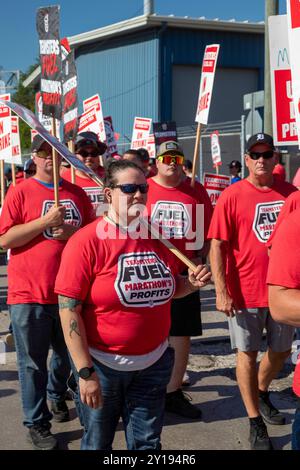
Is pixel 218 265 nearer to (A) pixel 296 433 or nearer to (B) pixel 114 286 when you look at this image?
(B) pixel 114 286

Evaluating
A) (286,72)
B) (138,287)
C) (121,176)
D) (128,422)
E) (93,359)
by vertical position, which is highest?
(286,72)

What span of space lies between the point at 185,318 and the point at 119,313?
2158 mm

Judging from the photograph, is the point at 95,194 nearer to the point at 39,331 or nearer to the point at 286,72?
the point at 39,331

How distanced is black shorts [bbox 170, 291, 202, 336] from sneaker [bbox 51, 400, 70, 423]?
1.00 metres

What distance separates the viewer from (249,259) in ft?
15.1

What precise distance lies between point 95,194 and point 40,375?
217cm

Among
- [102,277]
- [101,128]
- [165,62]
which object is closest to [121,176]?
[102,277]

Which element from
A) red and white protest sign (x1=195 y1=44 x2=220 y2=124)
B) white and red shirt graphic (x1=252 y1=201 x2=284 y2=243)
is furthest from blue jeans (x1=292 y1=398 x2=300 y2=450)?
red and white protest sign (x1=195 y1=44 x2=220 y2=124)

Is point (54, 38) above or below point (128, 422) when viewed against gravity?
above

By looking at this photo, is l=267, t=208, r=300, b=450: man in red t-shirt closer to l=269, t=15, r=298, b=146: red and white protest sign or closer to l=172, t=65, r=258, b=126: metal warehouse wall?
l=269, t=15, r=298, b=146: red and white protest sign

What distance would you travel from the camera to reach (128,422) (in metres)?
3.31

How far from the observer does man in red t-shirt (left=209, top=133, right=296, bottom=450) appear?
4551 millimetres

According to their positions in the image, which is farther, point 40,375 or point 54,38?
point 40,375
